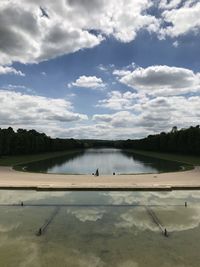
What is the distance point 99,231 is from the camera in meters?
13.6

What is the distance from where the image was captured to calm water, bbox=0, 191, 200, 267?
35.2ft

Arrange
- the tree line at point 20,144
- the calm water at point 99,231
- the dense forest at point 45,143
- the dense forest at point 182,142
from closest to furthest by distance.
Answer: the calm water at point 99,231
the tree line at point 20,144
the dense forest at point 45,143
the dense forest at point 182,142

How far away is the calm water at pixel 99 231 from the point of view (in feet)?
35.2

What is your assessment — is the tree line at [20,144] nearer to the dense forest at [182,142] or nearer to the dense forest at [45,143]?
the dense forest at [45,143]

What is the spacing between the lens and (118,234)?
13.1 m

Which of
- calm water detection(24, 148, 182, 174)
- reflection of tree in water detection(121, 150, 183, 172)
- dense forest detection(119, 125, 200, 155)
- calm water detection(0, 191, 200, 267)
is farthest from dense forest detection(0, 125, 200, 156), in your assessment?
calm water detection(0, 191, 200, 267)

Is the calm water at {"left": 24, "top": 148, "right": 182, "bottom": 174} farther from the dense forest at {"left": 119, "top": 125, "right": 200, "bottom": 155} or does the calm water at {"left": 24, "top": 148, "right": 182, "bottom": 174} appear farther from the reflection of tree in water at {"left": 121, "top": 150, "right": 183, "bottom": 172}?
the dense forest at {"left": 119, "top": 125, "right": 200, "bottom": 155}

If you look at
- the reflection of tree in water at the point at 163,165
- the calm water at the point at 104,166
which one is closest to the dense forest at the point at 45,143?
the calm water at the point at 104,166

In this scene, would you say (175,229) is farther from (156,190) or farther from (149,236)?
(156,190)

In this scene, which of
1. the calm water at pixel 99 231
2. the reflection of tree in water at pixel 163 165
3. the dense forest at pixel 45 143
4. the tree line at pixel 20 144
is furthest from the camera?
the dense forest at pixel 45 143

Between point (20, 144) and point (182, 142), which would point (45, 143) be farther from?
point (182, 142)

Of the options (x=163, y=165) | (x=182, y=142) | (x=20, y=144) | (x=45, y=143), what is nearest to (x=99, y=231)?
(x=163, y=165)

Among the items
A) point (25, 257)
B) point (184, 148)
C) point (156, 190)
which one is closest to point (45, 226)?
point (25, 257)

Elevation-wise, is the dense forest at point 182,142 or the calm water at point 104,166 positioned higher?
the dense forest at point 182,142
